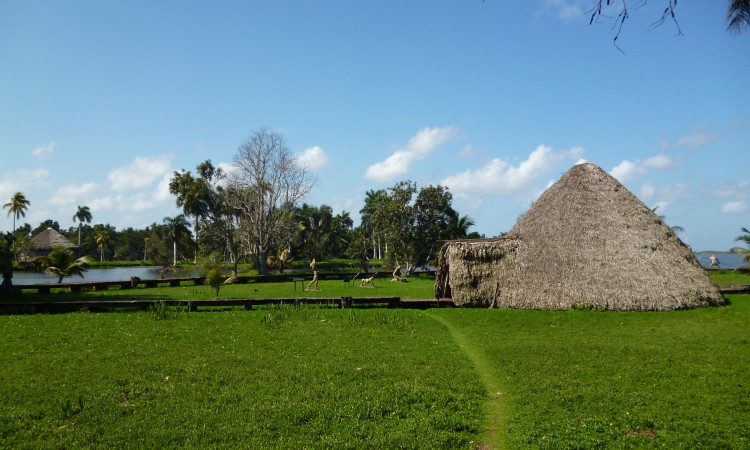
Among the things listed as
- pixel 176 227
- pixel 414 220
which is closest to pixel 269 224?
pixel 414 220

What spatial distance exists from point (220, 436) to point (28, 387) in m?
Result: 4.21

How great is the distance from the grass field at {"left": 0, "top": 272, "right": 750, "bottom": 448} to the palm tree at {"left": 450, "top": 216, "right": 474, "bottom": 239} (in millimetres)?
29111

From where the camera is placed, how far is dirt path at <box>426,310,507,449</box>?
273 inches

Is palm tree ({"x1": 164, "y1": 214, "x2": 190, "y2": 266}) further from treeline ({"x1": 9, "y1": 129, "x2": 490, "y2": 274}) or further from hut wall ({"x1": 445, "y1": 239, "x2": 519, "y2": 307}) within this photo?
hut wall ({"x1": 445, "y1": 239, "x2": 519, "y2": 307})

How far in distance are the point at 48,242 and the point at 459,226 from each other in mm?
53192

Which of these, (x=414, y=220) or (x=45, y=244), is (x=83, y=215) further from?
(x=414, y=220)

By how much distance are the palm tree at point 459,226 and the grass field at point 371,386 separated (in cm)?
2911

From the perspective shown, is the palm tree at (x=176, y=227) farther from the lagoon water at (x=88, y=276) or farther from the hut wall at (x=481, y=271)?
the hut wall at (x=481, y=271)

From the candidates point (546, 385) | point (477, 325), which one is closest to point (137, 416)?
point (546, 385)

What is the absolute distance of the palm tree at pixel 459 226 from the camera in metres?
44.2

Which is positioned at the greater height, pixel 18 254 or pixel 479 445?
pixel 18 254

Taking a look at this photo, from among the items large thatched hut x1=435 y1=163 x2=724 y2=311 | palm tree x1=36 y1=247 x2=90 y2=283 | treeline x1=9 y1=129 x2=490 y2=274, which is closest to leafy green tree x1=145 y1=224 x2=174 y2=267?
treeline x1=9 y1=129 x2=490 y2=274

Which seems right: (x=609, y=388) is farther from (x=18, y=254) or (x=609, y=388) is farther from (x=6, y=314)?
(x=18, y=254)

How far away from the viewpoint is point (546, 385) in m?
9.04
